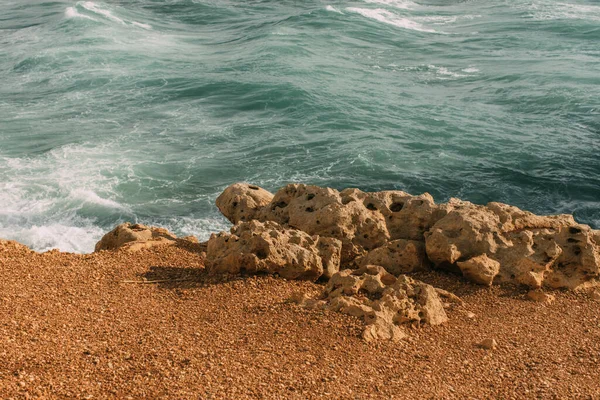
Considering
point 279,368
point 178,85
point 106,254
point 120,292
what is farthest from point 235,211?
point 178,85

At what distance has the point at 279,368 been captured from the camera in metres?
7.39

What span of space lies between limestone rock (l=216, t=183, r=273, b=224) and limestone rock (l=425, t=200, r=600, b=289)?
3.07 m

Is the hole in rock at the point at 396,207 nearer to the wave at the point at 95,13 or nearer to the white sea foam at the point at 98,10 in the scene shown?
the wave at the point at 95,13

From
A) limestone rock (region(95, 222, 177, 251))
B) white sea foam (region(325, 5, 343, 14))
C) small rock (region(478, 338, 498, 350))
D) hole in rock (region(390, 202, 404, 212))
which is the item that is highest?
hole in rock (region(390, 202, 404, 212))

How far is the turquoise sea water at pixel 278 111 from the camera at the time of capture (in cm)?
1731

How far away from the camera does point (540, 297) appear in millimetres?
9914

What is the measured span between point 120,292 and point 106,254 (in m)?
1.51

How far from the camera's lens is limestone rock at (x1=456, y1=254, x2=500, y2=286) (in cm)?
1002

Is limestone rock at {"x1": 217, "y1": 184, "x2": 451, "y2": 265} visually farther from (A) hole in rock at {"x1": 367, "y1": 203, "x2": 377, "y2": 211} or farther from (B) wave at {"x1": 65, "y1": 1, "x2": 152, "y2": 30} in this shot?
(B) wave at {"x1": 65, "y1": 1, "x2": 152, "y2": 30}

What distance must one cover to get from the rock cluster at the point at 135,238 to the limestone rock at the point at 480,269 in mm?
4589

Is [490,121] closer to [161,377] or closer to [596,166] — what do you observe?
[596,166]

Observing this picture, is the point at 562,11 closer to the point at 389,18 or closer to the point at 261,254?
the point at 389,18

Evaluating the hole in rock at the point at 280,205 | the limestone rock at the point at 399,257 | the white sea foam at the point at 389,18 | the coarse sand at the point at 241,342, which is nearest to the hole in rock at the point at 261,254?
the coarse sand at the point at 241,342

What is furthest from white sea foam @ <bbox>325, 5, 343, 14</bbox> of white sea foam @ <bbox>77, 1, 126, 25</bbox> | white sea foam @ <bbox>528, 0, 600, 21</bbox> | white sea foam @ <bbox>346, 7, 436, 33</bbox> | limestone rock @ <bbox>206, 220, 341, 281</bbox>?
limestone rock @ <bbox>206, 220, 341, 281</bbox>
